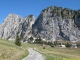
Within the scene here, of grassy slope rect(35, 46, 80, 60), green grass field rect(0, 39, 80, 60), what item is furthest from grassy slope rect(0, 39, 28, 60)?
grassy slope rect(35, 46, 80, 60)

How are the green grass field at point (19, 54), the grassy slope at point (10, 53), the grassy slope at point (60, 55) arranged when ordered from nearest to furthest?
1. the grassy slope at point (10, 53)
2. the green grass field at point (19, 54)
3. the grassy slope at point (60, 55)

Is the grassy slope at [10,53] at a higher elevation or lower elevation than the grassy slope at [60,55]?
higher

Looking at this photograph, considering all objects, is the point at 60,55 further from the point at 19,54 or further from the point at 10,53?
the point at 10,53

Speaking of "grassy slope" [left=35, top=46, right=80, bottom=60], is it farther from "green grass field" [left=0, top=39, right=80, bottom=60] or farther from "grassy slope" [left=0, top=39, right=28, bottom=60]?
"grassy slope" [left=0, top=39, right=28, bottom=60]

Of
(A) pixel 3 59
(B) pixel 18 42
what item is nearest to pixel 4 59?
(A) pixel 3 59

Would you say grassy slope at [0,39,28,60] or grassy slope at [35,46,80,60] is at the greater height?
grassy slope at [0,39,28,60]

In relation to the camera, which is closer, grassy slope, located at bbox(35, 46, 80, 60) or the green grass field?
the green grass field

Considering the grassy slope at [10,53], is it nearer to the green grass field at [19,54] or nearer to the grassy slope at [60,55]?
the green grass field at [19,54]

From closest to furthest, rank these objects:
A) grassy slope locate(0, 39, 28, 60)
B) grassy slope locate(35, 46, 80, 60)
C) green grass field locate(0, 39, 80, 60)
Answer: grassy slope locate(0, 39, 28, 60) < green grass field locate(0, 39, 80, 60) < grassy slope locate(35, 46, 80, 60)

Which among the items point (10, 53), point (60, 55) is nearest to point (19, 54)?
point (10, 53)

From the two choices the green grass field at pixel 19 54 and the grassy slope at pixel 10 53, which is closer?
the grassy slope at pixel 10 53

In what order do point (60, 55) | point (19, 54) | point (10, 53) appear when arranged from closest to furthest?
point (10, 53) < point (19, 54) < point (60, 55)

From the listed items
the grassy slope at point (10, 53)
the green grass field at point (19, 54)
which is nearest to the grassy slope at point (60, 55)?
the green grass field at point (19, 54)

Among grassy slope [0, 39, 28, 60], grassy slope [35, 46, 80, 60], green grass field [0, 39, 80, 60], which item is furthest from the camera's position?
grassy slope [35, 46, 80, 60]
